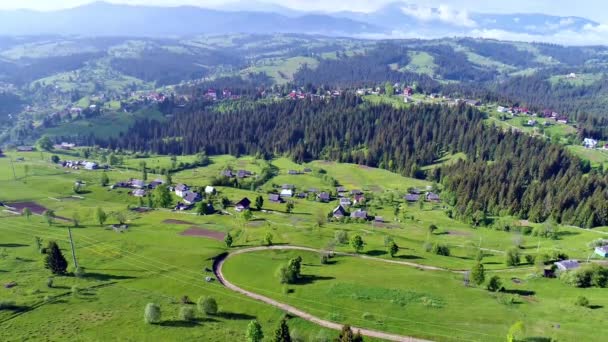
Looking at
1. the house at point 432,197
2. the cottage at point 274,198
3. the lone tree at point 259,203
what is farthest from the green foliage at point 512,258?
the cottage at point 274,198

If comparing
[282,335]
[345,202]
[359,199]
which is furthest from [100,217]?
[359,199]

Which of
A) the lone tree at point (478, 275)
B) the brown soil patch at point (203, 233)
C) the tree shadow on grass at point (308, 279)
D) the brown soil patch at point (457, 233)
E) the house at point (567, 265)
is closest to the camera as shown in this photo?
the lone tree at point (478, 275)

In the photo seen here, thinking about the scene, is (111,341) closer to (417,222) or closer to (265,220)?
(265,220)

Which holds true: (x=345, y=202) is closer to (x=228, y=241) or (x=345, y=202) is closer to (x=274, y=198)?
(x=274, y=198)

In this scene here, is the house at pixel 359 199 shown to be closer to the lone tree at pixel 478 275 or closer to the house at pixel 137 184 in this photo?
the lone tree at pixel 478 275

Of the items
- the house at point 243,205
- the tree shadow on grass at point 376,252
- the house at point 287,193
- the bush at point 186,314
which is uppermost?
the bush at point 186,314

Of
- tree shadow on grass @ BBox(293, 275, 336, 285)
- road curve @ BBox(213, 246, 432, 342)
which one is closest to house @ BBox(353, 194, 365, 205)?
road curve @ BBox(213, 246, 432, 342)
